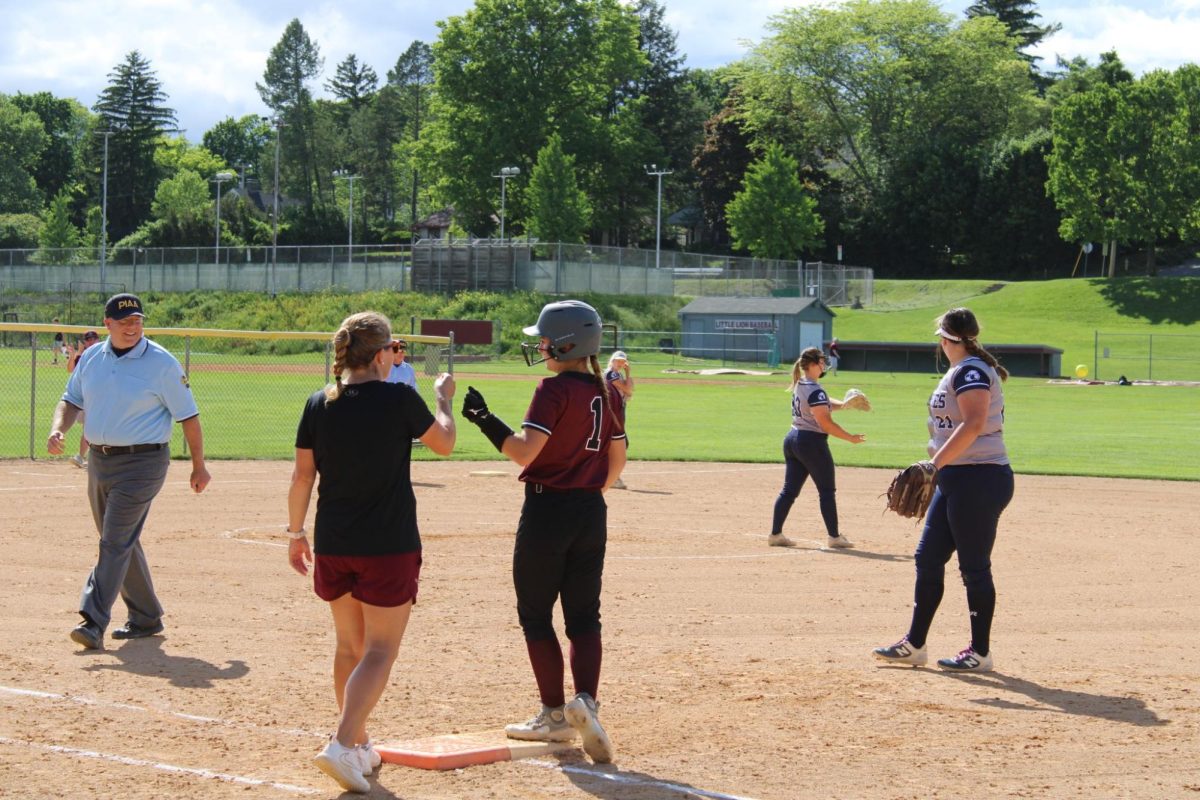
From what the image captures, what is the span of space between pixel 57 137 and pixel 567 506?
154762 millimetres

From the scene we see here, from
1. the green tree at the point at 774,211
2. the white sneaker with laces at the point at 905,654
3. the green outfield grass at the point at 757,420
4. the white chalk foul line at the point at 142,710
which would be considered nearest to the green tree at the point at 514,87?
the green tree at the point at 774,211

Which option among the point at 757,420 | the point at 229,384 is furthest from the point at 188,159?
the point at 757,420

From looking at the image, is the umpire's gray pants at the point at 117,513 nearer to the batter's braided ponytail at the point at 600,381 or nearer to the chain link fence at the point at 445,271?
the batter's braided ponytail at the point at 600,381

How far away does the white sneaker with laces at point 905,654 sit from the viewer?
8375 millimetres

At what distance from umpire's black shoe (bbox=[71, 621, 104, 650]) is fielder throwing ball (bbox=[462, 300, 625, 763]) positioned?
129 inches

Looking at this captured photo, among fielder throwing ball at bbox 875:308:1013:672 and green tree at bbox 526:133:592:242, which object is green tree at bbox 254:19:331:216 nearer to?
green tree at bbox 526:133:592:242

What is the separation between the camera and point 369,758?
5934 mm

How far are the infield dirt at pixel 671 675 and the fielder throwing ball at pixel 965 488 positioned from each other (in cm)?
27

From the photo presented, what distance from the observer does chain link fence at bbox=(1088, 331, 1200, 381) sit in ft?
188

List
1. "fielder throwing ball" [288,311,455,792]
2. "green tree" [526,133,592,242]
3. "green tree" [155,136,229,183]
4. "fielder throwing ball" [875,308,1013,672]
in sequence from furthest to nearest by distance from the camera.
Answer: "green tree" [155,136,229,183], "green tree" [526,133,592,242], "fielder throwing ball" [875,308,1013,672], "fielder throwing ball" [288,311,455,792]

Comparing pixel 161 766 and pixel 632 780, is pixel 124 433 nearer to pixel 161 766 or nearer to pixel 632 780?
pixel 161 766

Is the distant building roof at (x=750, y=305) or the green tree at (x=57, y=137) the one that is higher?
the green tree at (x=57, y=137)

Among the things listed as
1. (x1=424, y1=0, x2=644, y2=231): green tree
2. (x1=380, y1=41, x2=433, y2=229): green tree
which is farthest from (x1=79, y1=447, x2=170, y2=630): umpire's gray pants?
(x1=380, y1=41, x2=433, y2=229): green tree

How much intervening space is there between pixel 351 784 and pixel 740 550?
25.7 feet
